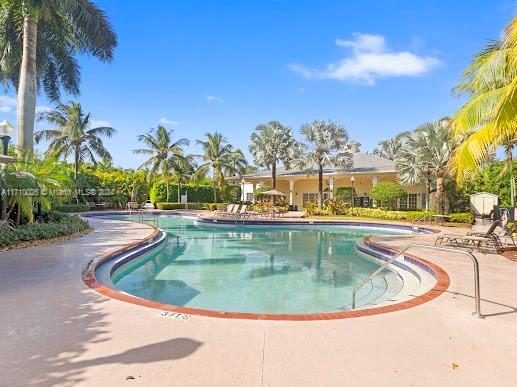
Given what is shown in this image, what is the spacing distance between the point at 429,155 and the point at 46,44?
23.0 metres

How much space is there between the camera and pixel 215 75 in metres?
19.6

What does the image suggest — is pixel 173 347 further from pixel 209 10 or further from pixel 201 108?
pixel 201 108

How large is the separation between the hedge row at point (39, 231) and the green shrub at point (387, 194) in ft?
68.3

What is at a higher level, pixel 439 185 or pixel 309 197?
pixel 439 185

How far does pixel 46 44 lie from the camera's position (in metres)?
17.0

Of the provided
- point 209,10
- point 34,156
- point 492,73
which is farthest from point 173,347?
point 209,10

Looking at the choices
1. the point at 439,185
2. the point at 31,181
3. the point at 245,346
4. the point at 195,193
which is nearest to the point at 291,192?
the point at 195,193

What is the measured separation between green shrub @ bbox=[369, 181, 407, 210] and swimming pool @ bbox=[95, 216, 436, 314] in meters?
12.4

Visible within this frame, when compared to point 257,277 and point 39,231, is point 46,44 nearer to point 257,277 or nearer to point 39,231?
point 39,231

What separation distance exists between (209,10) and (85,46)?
25.6 feet

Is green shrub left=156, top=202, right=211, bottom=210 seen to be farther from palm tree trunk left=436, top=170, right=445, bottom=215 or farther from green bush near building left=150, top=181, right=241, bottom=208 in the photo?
palm tree trunk left=436, top=170, right=445, bottom=215

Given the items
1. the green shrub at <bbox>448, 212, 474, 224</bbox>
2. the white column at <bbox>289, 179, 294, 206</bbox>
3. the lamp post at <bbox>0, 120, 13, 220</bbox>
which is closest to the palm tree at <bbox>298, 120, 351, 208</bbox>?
the white column at <bbox>289, 179, 294, 206</bbox>

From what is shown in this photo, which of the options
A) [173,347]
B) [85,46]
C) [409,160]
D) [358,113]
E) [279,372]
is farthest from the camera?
[358,113]

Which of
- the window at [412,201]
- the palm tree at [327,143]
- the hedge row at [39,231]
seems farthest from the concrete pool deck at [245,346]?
the window at [412,201]
